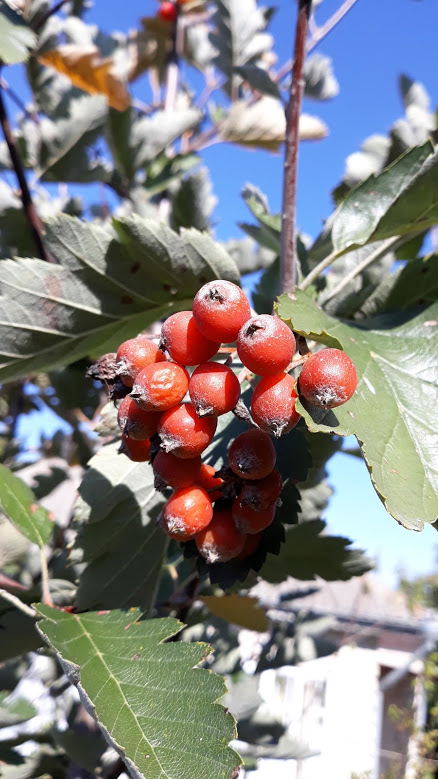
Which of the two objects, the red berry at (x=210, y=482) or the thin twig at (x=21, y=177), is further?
the thin twig at (x=21, y=177)

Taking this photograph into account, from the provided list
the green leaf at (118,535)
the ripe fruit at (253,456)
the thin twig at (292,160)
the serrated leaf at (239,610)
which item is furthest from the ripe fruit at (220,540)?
the serrated leaf at (239,610)

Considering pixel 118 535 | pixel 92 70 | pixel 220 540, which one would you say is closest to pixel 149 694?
pixel 220 540

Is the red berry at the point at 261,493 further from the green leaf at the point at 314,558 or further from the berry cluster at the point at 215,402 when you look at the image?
the green leaf at the point at 314,558

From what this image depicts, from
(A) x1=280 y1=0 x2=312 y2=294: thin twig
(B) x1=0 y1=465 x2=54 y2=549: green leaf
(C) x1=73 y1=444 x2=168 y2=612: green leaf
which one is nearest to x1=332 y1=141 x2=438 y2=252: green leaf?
(A) x1=280 y1=0 x2=312 y2=294: thin twig

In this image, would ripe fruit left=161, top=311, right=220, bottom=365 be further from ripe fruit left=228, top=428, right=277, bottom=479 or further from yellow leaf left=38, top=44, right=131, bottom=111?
yellow leaf left=38, top=44, right=131, bottom=111

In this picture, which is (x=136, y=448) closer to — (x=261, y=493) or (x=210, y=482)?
(x=210, y=482)

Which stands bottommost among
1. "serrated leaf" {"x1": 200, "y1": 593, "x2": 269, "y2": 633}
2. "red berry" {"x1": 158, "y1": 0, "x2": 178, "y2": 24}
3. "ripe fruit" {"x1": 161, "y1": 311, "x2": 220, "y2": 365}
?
"serrated leaf" {"x1": 200, "y1": 593, "x2": 269, "y2": 633}
